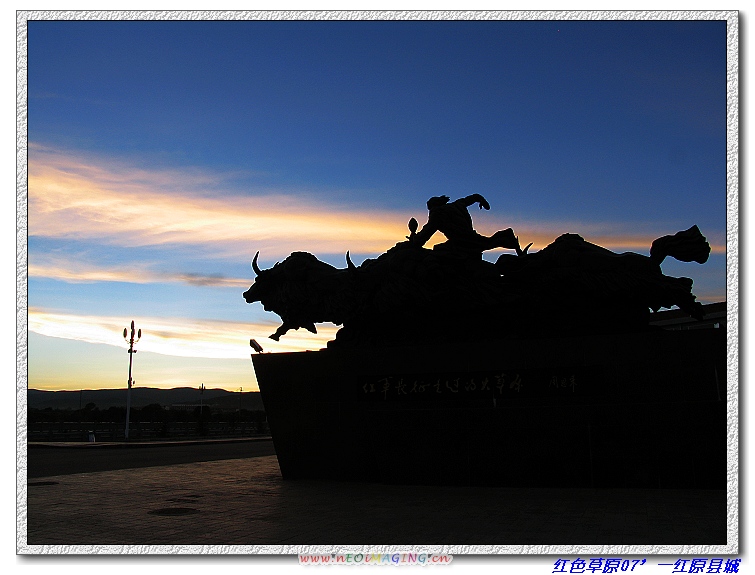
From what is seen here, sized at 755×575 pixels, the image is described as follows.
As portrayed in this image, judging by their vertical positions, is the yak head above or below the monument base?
above

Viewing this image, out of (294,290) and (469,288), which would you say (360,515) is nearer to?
(469,288)

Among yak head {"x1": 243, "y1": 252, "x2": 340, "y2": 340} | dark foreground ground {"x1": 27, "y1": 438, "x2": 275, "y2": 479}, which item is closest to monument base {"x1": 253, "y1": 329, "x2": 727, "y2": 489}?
yak head {"x1": 243, "y1": 252, "x2": 340, "y2": 340}

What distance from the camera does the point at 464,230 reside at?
10.7 m

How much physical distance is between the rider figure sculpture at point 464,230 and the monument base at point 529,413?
5.03 feet

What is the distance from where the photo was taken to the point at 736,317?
218 inches

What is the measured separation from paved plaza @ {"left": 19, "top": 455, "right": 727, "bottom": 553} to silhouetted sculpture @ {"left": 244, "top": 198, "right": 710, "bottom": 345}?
7.57 feet

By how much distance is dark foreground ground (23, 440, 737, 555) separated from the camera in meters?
6.01

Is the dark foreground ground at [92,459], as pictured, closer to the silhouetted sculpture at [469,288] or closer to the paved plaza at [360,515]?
the paved plaza at [360,515]

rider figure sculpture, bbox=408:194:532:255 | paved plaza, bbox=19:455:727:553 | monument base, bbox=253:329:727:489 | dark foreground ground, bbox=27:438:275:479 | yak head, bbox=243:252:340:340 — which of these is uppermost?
rider figure sculpture, bbox=408:194:532:255

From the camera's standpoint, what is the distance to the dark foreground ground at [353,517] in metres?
6.01

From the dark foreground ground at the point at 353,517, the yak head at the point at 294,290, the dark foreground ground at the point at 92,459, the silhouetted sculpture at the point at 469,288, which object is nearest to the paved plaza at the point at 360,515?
the dark foreground ground at the point at 353,517

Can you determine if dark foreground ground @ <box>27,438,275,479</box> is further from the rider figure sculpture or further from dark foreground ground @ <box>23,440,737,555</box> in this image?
the rider figure sculpture

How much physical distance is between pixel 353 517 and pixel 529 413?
318 cm

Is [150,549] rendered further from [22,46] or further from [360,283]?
[360,283]
